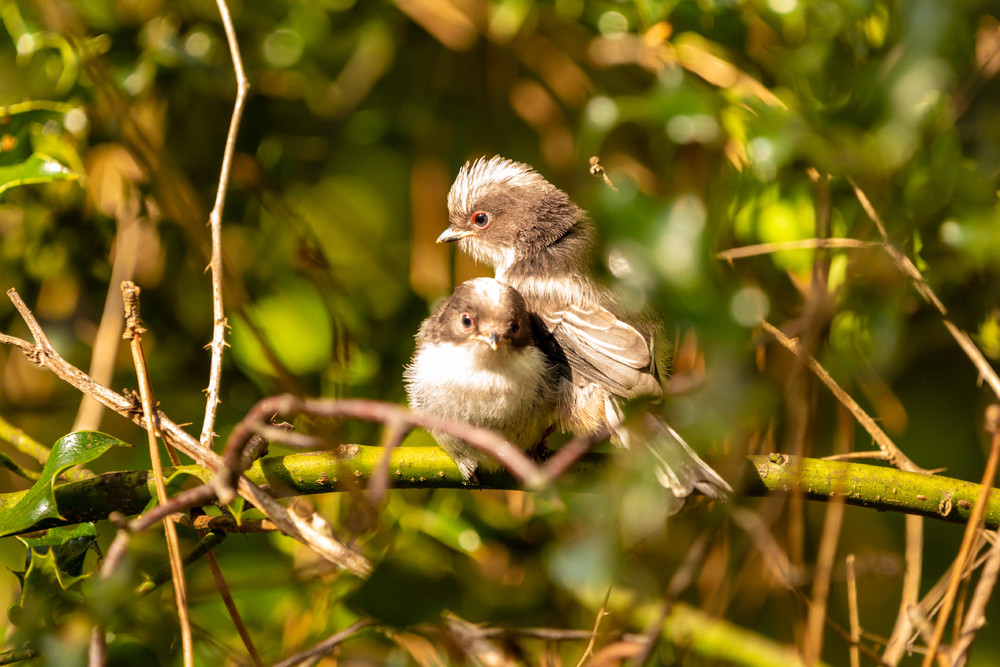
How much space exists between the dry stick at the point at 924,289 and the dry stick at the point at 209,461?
1662 mm

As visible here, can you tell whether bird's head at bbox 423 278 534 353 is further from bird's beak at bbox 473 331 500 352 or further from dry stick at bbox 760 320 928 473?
dry stick at bbox 760 320 928 473

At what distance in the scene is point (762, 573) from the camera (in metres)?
3.51

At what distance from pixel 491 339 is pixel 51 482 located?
1222 mm

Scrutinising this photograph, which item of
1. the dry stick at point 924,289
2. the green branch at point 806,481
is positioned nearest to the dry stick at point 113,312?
the green branch at point 806,481

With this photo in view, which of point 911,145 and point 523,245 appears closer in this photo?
point 911,145

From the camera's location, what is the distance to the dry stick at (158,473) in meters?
1.72

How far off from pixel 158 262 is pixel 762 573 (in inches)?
120

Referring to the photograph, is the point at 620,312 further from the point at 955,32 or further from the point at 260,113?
the point at 260,113

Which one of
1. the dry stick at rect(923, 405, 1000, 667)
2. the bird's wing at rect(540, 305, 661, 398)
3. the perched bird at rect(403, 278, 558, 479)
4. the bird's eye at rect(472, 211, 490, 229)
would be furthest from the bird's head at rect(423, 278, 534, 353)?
the dry stick at rect(923, 405, 1000, 667)

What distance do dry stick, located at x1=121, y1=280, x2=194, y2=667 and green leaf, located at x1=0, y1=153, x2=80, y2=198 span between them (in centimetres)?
91

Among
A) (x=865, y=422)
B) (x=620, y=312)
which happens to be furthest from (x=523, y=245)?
(x=865, y=422)

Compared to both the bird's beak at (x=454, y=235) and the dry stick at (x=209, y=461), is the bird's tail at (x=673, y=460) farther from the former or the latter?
the bird's beak at (x=454, y=235)

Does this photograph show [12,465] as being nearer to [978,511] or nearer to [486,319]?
[486,319]

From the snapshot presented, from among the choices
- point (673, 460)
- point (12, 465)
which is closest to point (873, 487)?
point (673, 460)
